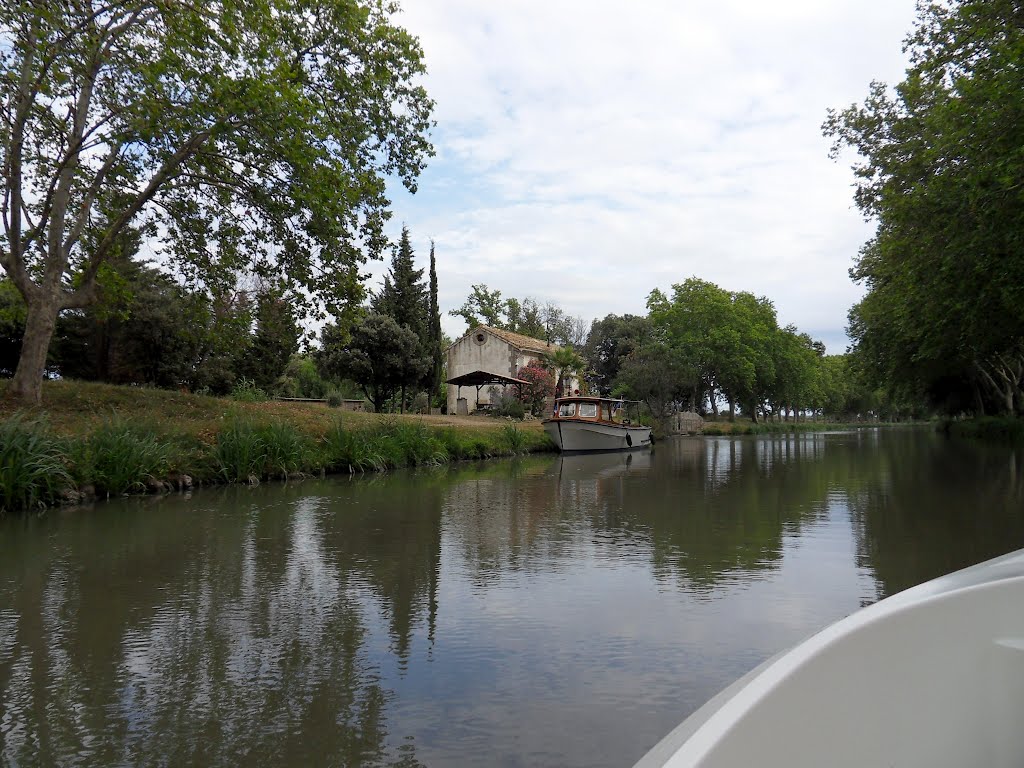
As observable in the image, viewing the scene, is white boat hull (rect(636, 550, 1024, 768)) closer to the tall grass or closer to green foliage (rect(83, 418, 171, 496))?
green foliage (rect(83, 418, 171, 496))

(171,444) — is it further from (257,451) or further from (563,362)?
(563,362)

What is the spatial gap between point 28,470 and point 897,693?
410 inches

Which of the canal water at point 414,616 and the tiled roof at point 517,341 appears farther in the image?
the tiled roof at point 517,341

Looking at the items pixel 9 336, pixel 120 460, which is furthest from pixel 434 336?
pixel 120 460

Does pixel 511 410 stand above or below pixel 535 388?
below

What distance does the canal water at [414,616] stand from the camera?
293 centimetres

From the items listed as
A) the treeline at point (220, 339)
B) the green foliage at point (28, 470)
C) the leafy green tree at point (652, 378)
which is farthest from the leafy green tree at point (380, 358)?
the green foliage at point (28, 470)

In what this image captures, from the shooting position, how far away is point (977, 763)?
73.3 inches

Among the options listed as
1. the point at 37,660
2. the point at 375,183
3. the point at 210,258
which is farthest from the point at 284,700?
the point at 210,258

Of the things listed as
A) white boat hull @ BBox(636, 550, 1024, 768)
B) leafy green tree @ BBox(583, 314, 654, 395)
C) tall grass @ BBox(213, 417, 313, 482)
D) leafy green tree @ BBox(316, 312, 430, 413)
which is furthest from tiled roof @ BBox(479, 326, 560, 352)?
white boat hull @ BBox(636, 550, 1024, 768)

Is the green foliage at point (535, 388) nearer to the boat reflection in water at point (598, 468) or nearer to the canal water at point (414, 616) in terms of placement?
the boat reflection in water at point (598, 468)

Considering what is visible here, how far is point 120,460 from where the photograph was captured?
10727mm

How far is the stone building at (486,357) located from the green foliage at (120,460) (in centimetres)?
2916

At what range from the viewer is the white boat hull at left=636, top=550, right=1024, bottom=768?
1429 millimetres
